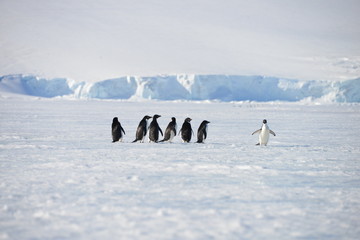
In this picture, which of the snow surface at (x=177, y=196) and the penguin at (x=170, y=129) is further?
the penguin at (x=170, y=129)

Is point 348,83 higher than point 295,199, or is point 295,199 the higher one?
point 348,83

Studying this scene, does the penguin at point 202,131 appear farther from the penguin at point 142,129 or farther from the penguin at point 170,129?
the penguin at point 142,129

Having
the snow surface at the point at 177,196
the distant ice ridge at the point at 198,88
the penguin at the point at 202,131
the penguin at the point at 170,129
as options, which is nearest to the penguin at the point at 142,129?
the penguin at the point at 170,129

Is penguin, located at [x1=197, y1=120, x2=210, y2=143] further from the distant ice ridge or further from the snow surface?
the distant ice ridge

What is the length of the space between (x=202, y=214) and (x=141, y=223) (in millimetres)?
486

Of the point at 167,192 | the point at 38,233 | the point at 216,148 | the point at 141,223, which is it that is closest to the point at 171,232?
the point at 141,223

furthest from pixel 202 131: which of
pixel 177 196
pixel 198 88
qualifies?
pixel 198 88

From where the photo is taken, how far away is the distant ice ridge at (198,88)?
186 feet

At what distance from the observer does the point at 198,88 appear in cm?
5794

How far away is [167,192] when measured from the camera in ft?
12.0

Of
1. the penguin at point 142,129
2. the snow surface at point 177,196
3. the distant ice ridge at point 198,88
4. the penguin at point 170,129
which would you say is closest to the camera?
the snow surface at point 177,196

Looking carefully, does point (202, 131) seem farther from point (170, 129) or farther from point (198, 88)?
point (198, 88)

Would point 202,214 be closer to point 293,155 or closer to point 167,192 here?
point 167,192

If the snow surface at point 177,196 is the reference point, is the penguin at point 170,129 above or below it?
above
